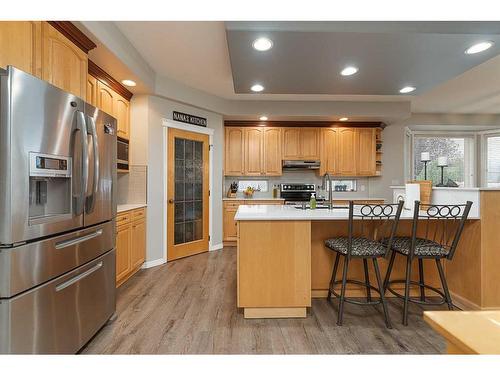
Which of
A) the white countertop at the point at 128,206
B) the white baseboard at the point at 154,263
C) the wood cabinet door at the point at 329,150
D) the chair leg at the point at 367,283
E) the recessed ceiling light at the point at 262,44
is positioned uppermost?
the recessed ceiling light at the point at 262,44

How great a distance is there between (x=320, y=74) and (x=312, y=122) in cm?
233

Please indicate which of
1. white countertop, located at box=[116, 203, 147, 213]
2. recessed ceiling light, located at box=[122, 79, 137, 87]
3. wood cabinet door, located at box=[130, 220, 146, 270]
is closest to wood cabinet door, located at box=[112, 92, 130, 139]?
recessed ceiling light, located at box=[122, 79, 137, 87]

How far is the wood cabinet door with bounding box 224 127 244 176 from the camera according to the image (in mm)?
5117

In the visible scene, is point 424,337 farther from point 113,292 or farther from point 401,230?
point 113,292

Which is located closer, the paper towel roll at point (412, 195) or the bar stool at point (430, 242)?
the bar stool at point (430, 242)

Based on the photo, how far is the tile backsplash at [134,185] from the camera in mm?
3629

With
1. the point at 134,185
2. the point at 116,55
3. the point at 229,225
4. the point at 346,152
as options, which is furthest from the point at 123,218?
the point at 346,152

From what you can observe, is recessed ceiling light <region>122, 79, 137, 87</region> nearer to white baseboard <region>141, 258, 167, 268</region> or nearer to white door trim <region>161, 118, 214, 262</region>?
white door trim <region>161, 118, 214, 262</region>

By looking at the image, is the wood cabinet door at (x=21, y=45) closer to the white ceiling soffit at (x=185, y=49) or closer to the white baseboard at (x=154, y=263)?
the white ceiling soffit at (x=185, y=49)

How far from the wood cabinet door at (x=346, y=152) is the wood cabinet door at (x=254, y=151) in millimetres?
A: 1578

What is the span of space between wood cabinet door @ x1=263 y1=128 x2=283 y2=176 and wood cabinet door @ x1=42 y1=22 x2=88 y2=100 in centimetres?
340

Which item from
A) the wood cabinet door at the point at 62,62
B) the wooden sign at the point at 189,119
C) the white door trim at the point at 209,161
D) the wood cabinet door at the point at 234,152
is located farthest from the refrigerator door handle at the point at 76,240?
the wood cabinet door at the point at 234,152

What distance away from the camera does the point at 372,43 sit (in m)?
2.20

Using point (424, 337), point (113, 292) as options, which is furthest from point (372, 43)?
point (113, 292)
